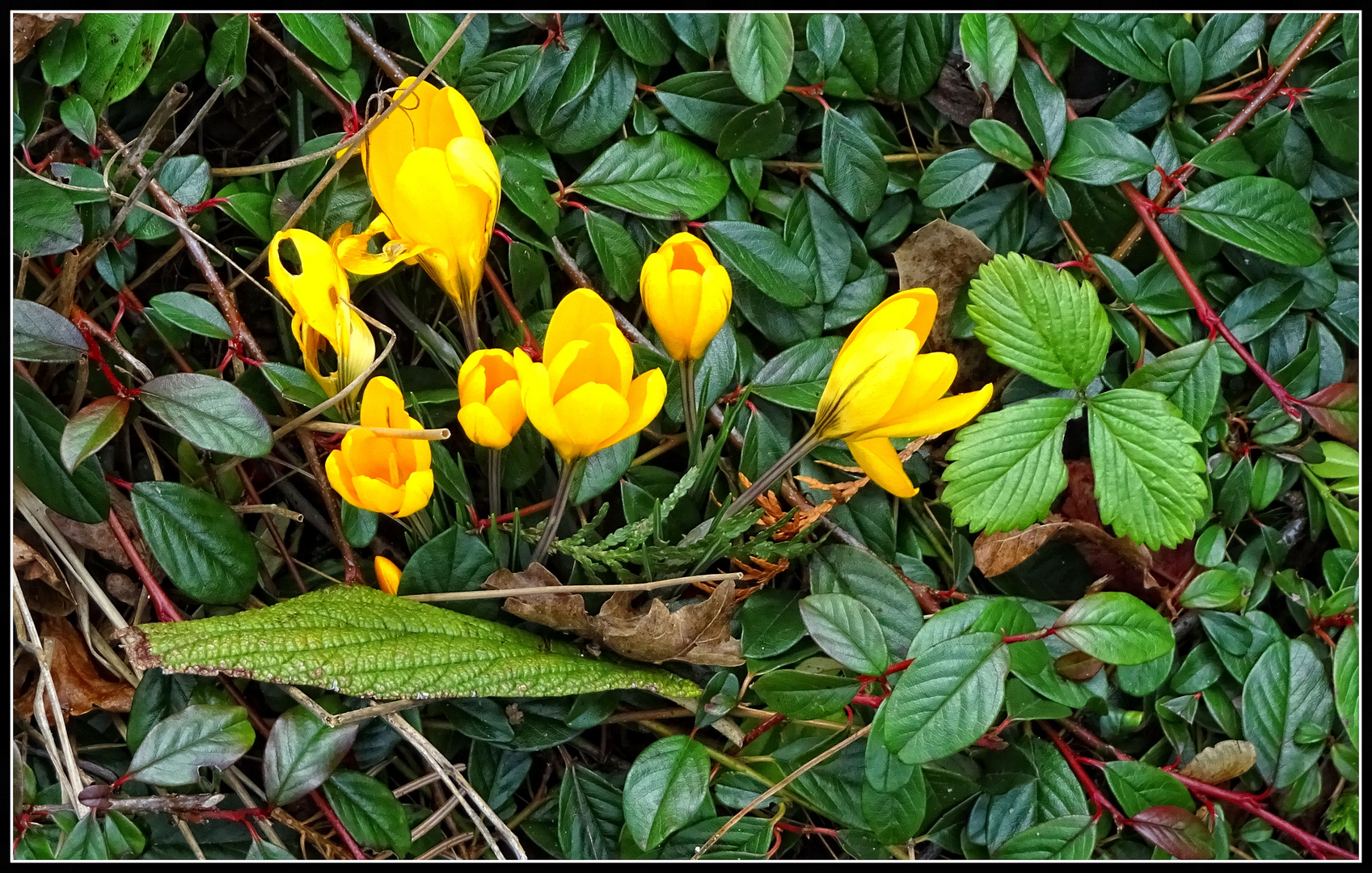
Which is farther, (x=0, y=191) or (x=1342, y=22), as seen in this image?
(x=1342, y=22)

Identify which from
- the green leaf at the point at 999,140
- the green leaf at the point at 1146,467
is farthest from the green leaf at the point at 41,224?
the green leaf at the point at 1146,467

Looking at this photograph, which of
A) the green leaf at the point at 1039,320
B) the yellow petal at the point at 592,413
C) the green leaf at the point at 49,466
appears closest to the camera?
the yellow petal at the point at 592,413

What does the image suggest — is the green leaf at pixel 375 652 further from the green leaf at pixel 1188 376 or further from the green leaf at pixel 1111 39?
the green leaf at pixel 1111 39

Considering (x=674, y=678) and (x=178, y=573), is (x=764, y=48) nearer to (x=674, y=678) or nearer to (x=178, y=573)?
(x=674, y=678)

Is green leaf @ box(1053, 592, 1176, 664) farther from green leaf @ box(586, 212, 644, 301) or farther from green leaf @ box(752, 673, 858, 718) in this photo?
green leaf @ box(586, 212, 644, 301)

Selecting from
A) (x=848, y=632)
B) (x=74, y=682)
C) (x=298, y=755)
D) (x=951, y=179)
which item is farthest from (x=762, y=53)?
(x=74, y=682)

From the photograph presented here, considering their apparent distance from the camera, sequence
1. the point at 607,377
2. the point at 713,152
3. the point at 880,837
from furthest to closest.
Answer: the point at 713,152 < the point at 880,837 < the point at 607,377

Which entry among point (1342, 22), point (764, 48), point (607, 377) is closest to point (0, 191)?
point (607, 377)
